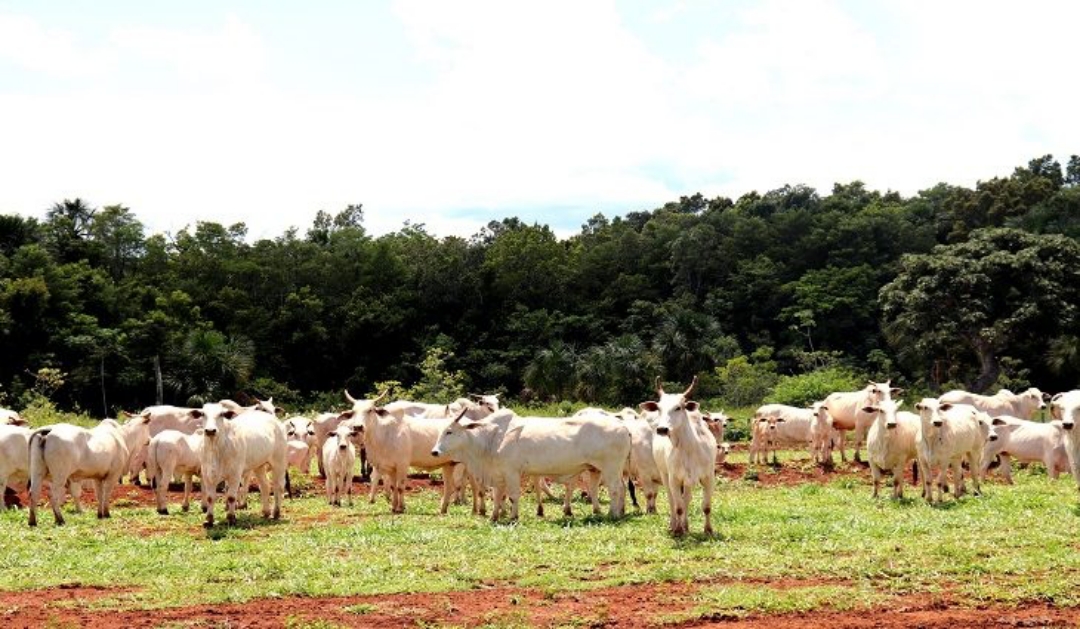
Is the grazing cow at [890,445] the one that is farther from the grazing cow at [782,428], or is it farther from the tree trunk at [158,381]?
the tree trunk at [158,381]

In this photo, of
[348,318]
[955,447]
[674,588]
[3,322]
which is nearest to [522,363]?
[348,318]

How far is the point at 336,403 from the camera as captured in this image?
69.7 metres

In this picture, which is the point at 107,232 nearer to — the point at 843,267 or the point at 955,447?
the point at 843,267

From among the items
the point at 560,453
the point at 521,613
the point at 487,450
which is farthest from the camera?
the point at 487,450

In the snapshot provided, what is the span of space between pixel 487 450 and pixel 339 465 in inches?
167

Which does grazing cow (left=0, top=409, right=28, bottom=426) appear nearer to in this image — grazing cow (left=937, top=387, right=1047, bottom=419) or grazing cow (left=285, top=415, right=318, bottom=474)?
grazing cow (left=285, top=415, right=318, bottom=474)

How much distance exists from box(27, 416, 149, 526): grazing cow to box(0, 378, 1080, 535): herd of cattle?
25 mm

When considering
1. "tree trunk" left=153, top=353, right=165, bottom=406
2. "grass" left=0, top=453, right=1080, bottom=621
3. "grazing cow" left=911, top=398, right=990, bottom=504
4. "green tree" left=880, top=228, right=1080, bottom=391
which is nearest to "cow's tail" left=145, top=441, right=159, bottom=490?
"grass" left=0, top=453, right=1080, bottom=621

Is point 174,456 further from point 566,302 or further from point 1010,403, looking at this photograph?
point 566,302

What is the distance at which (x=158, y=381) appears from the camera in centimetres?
6438

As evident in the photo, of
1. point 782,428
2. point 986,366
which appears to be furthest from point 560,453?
point 986,366

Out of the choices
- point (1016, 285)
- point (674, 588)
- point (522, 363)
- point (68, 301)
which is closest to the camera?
point (674, 588)

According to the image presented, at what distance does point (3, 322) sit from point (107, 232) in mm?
22006

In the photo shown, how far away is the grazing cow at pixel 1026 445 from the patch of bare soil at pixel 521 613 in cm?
1460
